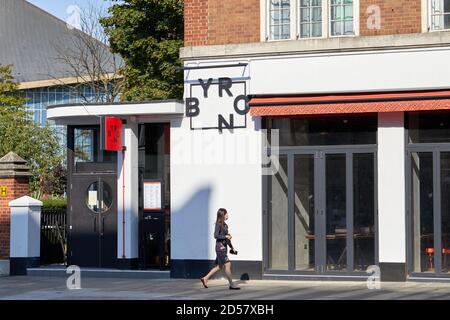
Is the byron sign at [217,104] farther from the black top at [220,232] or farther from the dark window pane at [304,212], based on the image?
the black top at [220,232]

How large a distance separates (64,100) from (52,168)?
23480 millimetres

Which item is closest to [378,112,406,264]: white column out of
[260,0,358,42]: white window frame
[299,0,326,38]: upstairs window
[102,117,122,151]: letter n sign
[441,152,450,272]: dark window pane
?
[441,152,450,272]: dark window pane

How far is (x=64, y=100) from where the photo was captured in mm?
71500

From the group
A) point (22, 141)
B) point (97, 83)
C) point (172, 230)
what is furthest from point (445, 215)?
point (97, 83)

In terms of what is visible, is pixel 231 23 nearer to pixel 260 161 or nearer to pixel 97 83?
pixel 260 161

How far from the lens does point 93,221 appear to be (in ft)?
77.4

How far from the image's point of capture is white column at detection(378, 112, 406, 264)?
808 inches

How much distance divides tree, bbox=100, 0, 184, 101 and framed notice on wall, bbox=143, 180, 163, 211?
42.6 ft

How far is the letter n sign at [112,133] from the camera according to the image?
22.5 m

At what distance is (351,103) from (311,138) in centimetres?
130

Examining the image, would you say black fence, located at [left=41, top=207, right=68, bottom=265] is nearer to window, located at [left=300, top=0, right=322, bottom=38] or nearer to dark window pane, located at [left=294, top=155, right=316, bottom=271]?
dark window pane, located at [left=294, top=155, right=316, bottom=271]

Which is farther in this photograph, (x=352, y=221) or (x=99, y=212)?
(x=99, y=212)
